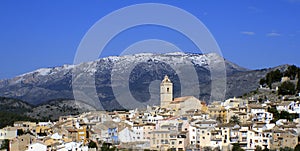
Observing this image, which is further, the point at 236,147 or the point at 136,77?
the point at 136,77

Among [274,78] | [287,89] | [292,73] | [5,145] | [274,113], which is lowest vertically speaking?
[5,145]

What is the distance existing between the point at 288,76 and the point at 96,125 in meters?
21.1

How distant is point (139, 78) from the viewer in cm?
10888

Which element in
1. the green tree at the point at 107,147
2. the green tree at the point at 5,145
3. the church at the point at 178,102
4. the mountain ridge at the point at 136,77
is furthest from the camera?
the mountain ridge at the point at 136,77

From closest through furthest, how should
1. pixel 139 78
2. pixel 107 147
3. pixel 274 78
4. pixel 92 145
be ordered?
1. pixel 107 147
2. pixel 92 145
3. pixel 274 78
4. pixel 139 78

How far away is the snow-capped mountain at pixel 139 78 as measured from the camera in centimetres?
8338

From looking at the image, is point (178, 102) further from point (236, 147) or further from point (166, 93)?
point (236, 147)

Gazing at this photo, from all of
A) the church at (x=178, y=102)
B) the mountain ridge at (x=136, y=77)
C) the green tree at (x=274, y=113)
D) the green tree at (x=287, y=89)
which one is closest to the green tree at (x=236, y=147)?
the green tree at (x=274, y=113)

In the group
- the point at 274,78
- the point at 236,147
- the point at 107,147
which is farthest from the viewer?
the point at 274,78

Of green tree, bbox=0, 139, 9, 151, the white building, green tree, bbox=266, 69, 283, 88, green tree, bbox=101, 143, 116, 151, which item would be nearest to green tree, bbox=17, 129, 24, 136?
green tree, bbox=0, 139, 9, 151

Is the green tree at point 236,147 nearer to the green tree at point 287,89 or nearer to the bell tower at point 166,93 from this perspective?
the green tree at point 287,89

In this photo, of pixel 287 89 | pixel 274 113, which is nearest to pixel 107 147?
pixel 274 113

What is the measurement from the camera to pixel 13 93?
155 m

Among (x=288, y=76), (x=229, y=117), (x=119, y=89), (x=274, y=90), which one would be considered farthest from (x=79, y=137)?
(x=119, y=89)
